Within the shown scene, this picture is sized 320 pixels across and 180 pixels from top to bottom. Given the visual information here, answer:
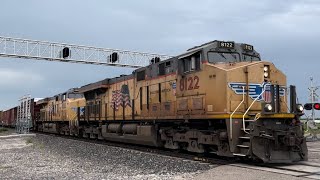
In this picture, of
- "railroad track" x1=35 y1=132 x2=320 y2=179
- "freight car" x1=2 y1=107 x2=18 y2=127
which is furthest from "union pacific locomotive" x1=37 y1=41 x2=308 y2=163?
"freight car" x1=2 y1=107 x2=18 y2=127

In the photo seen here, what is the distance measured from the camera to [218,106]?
11398mm

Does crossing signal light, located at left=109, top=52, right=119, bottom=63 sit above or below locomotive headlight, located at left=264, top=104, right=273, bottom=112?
above

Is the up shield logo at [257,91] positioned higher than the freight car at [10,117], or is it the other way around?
the up shield logo at [257,91]

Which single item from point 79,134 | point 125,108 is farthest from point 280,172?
point 79,134

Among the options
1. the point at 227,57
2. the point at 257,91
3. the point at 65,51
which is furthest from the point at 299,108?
the point at 65,51

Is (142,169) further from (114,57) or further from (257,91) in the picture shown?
(114,57)

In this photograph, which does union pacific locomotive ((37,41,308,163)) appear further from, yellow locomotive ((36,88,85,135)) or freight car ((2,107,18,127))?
freight car ((2,107,18,127))

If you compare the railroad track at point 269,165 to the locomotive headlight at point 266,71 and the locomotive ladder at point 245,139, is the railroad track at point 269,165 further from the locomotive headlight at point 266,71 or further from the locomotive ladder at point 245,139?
the locomotive headlight at point 266,71

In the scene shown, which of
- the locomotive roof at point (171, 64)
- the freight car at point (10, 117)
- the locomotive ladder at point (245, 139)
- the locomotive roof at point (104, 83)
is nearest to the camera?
the locomotive ladder at point (245, 139)

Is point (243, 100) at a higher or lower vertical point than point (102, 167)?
higher

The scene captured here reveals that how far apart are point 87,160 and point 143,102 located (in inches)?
171

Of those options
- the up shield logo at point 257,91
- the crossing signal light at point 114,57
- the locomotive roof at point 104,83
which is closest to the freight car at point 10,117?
the crossing signal light at point 114,57

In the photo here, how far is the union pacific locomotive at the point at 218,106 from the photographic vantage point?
34.7 ft

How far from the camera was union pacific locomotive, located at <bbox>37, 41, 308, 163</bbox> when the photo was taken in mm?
10570
